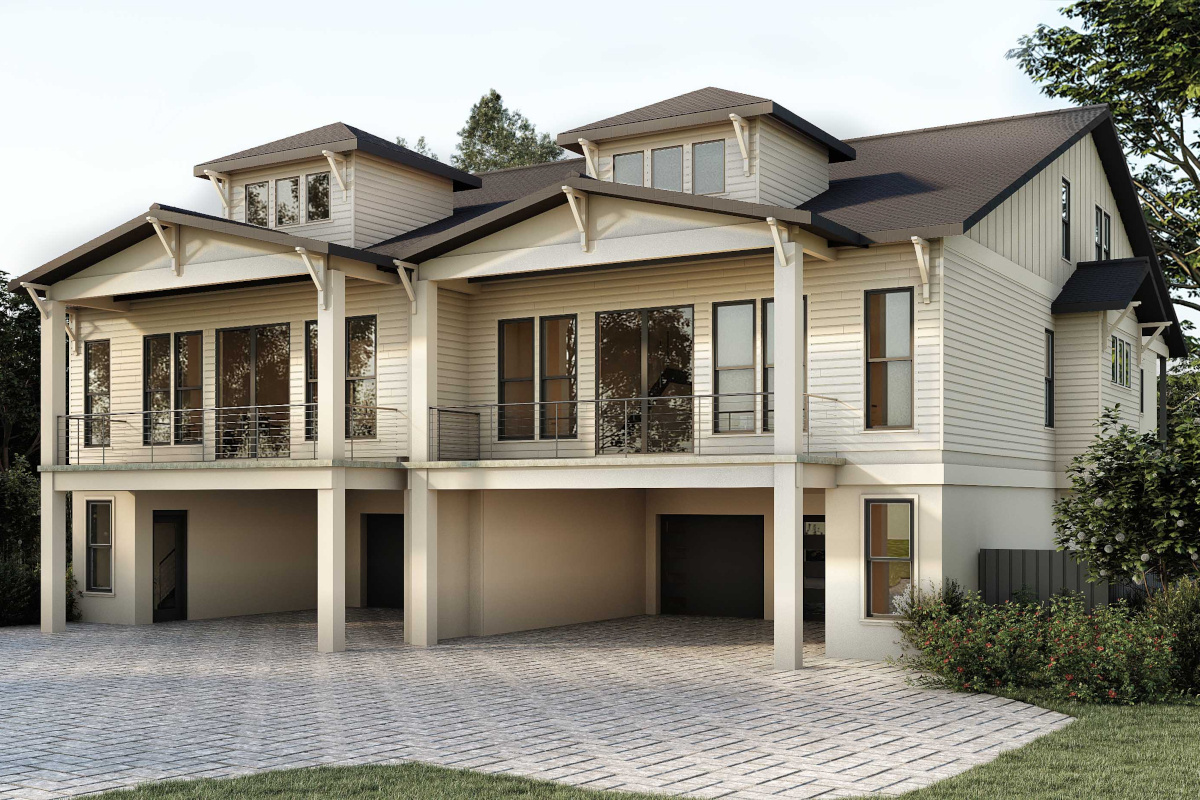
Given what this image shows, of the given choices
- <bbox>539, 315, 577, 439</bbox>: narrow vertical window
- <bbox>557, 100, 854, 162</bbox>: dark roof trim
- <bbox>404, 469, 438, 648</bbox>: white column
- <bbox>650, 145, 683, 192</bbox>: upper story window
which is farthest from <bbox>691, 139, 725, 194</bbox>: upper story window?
<bbox>404, 469, 438, 648</bbox>: white column

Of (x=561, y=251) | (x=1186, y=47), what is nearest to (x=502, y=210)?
(x=561, y=251)

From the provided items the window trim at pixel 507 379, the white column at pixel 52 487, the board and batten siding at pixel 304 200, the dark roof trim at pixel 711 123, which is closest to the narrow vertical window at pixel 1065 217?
the dark roof trim at pixel 711 123

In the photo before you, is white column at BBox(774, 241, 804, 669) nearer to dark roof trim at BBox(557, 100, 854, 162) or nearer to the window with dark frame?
the window with dark frame

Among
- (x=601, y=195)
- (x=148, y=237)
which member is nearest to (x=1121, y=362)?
(x=601, y=195)

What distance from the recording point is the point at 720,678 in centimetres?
1595

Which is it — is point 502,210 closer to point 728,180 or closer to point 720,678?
point 728,180

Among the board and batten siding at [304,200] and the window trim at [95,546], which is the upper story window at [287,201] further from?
the window trim at [95,546]

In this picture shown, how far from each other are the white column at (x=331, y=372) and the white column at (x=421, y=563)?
1438mm

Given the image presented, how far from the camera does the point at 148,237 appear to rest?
20.9 m

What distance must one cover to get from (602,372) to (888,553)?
5.57 metres

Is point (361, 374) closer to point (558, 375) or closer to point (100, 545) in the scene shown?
point (558, 375)

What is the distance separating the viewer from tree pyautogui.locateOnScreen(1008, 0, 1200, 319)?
27891mm

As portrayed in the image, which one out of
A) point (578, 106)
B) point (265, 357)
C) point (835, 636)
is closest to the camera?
point (835, 636)

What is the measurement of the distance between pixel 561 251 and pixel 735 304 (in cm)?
292
